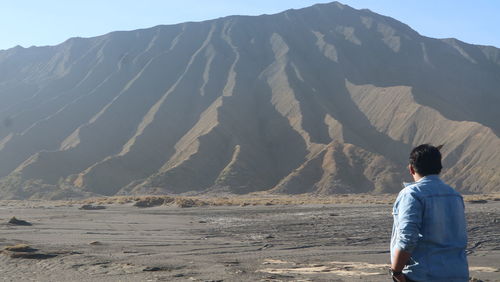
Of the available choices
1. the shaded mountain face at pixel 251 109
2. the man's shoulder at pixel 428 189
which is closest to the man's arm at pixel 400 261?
the man's shoulder at pixel 428 189

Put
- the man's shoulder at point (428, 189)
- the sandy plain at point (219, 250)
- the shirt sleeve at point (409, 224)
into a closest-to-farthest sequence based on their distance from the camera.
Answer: the shirt sleeve at point (409, 224), the man's shoulder at point (428, 189), the sandy plain at point (219, 250)

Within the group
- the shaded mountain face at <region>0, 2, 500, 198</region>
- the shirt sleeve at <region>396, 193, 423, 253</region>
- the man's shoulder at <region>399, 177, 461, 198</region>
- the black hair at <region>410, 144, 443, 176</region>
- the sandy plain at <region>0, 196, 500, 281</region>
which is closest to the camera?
the shirt sleeve at <region>396, 193, 423, 253</region>

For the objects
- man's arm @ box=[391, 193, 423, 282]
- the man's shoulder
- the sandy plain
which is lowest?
the sandy plain

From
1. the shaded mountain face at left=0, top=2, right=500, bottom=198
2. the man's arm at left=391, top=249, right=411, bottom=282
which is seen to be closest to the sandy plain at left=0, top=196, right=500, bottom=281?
the man's arm at left=391, top=249, right=411, bottom=282

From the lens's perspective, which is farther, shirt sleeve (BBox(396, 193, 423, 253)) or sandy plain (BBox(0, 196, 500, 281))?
sandy plain (BBox(0, 196, 500, 281))

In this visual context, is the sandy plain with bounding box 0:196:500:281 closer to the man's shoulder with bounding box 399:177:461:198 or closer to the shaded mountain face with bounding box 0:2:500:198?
the man's shoulder with bounding box 399:177:461:198

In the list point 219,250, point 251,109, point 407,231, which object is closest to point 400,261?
point 407,231

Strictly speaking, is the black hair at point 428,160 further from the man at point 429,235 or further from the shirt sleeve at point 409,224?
the shirt sleeve at point 409,224

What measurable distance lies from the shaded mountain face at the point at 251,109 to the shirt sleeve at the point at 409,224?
65661mm

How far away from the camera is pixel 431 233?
5.20m

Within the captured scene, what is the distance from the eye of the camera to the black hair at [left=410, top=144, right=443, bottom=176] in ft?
17.6

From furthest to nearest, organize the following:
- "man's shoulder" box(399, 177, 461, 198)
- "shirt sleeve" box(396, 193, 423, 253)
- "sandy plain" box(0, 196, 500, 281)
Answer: "sandy plain" box(0, 196, 500, 281)
"man's shoulder" box(399, 177, 461, 198)
"shirt sleeve" box(396, 193, 423, 253)

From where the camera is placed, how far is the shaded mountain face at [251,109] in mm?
76688

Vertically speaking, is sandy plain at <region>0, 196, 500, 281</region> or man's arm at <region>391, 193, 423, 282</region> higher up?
man's arm at <region>391, 193, 423, 282</region>
